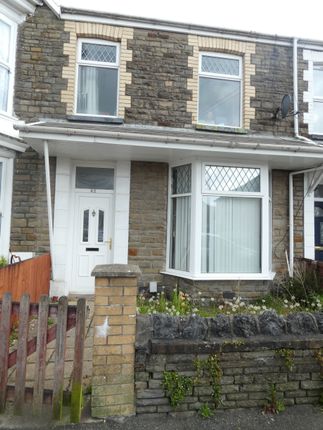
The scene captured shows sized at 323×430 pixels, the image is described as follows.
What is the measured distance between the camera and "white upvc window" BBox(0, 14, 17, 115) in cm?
616

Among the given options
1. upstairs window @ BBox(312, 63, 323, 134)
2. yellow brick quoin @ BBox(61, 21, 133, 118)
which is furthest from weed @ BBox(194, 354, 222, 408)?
upstairs window @ BBox(312, 63, 323, 134)

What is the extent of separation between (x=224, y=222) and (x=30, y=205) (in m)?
3.91

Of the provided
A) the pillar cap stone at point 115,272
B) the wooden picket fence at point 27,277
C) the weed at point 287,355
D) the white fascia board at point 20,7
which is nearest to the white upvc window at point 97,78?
the white fascia board at point 20,7

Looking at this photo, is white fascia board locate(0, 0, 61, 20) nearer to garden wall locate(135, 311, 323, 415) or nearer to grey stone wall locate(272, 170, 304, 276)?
grey stone wall locate(272, 170, 304, 276)

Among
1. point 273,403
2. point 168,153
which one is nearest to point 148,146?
point 168,153

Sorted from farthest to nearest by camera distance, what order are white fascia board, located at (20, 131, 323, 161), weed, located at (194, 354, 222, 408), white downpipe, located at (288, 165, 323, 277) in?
white downpipe, located at (288, 165, 323, 277) → white fascia board, located at (20, 131, 323, 161) → weed, located at (194, 354, 222, 408)

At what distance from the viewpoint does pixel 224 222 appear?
20.0ft

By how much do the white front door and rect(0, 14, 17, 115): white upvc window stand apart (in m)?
2.35

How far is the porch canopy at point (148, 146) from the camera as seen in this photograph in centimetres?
506

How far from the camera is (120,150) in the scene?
18.6ft

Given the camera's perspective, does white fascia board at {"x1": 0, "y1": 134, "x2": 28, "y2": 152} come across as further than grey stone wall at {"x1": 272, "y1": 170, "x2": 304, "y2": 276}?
No

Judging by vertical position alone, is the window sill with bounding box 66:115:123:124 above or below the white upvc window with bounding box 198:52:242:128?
below

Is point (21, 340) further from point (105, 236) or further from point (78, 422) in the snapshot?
point (105, 236)

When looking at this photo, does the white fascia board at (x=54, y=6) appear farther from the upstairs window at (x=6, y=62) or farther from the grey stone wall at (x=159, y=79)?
the grey stone wall at (x=159, y=79)
